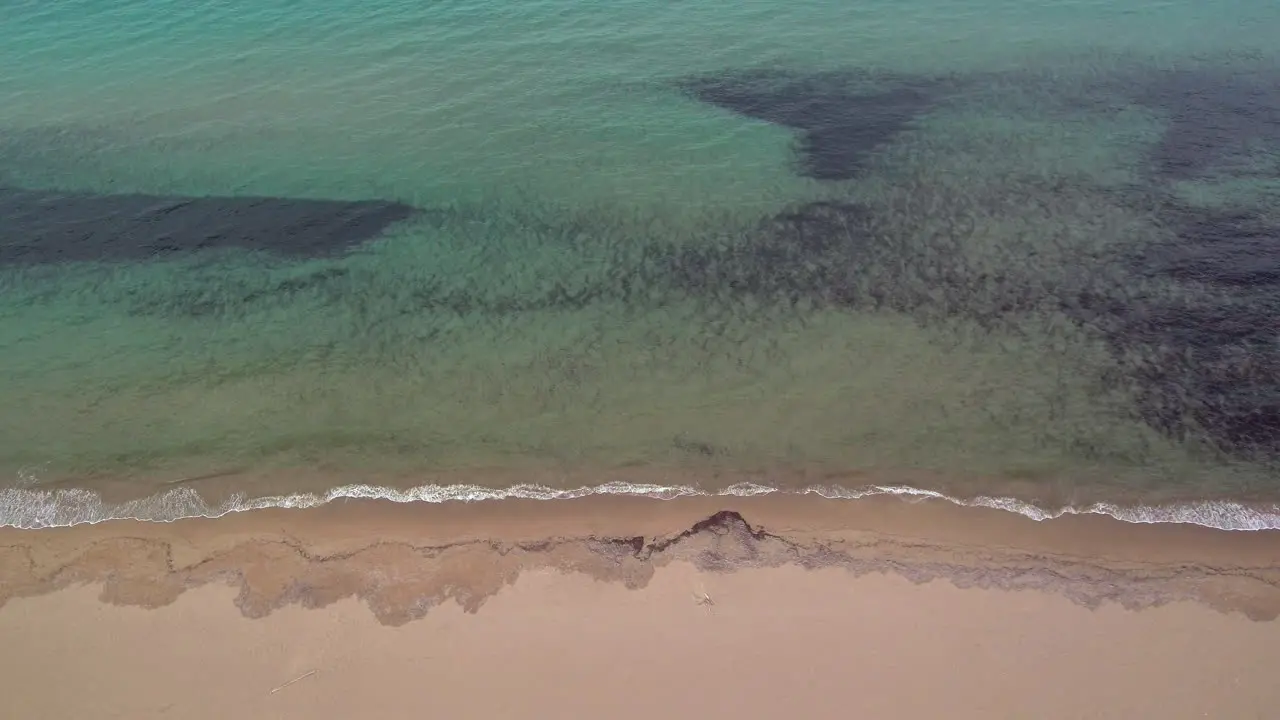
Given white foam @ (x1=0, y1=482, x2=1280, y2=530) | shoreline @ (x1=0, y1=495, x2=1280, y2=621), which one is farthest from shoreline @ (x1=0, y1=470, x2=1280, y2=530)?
shoreline @ (x1=0, y1=495, x2=1280, y2=621)

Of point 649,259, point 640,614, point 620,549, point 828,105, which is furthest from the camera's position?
point 828,105

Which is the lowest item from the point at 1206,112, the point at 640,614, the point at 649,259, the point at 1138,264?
the point at 640,614

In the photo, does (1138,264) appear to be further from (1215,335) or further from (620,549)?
(620,549)

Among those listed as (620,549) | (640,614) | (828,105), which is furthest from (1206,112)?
(640,614)

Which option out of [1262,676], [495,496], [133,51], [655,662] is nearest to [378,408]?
[495,496]

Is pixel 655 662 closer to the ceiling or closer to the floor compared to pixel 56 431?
closer to the floor

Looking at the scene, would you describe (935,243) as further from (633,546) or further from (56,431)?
(56,431)

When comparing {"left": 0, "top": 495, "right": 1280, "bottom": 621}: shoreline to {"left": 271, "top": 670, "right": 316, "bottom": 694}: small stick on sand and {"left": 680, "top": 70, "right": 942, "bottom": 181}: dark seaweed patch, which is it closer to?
{"left": 271, "top": 670, "right": 316, "bottom": 694}: small stick on sand

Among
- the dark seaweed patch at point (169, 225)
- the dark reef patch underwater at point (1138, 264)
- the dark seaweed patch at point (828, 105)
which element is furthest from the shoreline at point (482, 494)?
the dark seaweed patch at point (828, 105)
